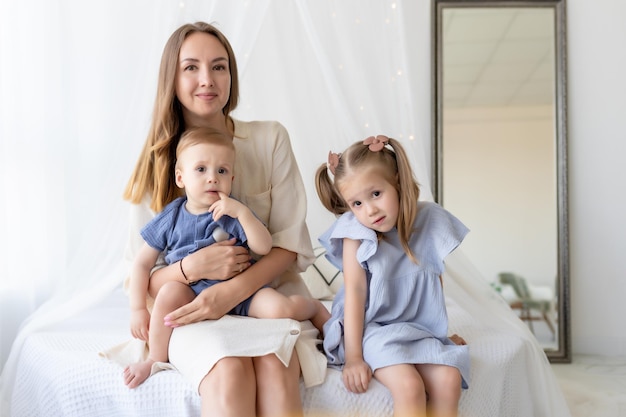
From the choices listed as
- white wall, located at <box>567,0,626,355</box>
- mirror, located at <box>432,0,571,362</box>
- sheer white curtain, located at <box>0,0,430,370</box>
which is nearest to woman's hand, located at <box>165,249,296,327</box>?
sheer white curtain, located at <box>0,0,430,370</box>

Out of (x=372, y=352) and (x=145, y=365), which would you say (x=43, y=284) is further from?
(x=372, y=352)

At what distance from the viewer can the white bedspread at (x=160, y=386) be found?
1.62m

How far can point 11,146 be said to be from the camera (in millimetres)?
2709

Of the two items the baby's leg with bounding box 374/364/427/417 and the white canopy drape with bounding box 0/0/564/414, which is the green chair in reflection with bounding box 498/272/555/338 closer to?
the white canopy drape with bounding box 0/0/564/414

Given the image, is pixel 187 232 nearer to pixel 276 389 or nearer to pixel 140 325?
pixel 140 325

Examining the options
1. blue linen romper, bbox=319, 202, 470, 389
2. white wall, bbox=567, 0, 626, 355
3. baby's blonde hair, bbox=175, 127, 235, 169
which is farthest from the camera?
white wall, bbox=567, 0, 626, 355

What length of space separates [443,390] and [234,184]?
2.81 ft

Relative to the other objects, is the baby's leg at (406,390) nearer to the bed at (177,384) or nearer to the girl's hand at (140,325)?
the bed at (177,384)

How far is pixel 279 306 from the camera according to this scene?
176 centimetres

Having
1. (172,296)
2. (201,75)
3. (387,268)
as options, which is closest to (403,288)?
(387,268)

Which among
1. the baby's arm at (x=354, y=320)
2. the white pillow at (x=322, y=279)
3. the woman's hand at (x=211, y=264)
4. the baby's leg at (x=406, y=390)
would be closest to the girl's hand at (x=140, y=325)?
the woman's hand at (x=211, y=264)

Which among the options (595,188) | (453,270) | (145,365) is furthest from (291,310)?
(595,188)

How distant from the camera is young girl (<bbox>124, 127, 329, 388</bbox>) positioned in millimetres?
1745

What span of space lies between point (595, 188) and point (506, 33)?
36.6 inches
